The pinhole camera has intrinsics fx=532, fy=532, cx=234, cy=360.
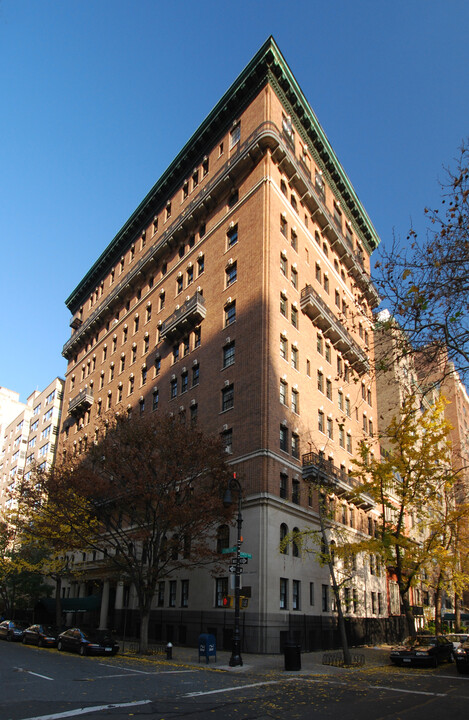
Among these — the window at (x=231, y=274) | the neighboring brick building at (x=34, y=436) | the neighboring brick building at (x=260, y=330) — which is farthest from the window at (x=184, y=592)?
the neighboring brick building at (x=34, y=436)

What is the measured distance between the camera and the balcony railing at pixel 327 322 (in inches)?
1494

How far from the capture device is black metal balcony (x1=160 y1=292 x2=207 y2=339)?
3869 cm

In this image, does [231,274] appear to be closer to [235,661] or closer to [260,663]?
[260,663]

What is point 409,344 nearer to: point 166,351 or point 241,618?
point 241,618

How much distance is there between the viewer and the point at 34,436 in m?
83.1

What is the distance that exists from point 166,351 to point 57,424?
38.8 meters

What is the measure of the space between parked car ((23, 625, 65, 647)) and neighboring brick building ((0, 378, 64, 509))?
3469cm

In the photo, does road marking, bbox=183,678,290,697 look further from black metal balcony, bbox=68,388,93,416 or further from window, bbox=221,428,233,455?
black metal balcony, bbox=68,388,93,416

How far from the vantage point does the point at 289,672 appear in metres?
20.7

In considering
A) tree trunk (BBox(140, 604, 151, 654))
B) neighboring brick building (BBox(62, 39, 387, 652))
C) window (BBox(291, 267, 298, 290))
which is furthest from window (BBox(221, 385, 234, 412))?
tree trunk (BBox(140, 604, 151, 654))

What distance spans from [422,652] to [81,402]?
4252 centimetres

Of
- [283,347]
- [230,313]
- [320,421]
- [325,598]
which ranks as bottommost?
[325,598]

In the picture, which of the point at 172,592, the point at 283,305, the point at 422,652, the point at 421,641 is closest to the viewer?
the point at 422,652

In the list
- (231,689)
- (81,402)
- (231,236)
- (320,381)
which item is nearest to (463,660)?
(231,689)
